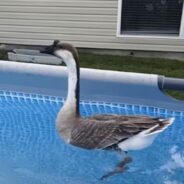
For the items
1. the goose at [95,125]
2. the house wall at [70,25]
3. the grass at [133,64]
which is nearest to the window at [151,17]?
the house wall at [70,25]

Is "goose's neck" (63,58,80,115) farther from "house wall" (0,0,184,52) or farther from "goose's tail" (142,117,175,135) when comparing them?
"house wall" (0,0,184,52)

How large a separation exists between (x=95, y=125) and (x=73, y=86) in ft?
1.15

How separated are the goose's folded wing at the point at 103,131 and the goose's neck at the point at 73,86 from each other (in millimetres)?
140

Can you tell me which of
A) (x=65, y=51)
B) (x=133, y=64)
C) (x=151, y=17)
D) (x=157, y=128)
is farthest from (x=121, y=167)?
(x=151, y=17)

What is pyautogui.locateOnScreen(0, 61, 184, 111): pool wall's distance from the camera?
421 centimetres

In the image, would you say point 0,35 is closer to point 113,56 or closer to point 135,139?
point 113,56

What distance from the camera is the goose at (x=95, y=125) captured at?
321 centimetres

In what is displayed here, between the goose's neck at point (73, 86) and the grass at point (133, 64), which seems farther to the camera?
the grass at point (133, 64)

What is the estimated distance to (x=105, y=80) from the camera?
4312 millimetres

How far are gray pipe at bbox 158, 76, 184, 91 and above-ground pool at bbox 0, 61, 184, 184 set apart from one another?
8cm

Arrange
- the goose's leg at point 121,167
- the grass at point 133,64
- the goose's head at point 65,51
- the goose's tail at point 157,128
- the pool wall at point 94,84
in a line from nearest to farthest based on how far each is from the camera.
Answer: the goose's tail at point 157,128, the goose's head at point 65,51, the goose's leg at point 121,167, the pool wall at point 94,84, the grass at point 133,64

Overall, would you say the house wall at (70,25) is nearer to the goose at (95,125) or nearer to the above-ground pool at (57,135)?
the above-ground pool at (57,135)

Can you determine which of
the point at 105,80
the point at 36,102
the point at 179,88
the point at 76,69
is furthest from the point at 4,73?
the point at 179,88

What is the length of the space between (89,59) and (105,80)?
10.9ft
